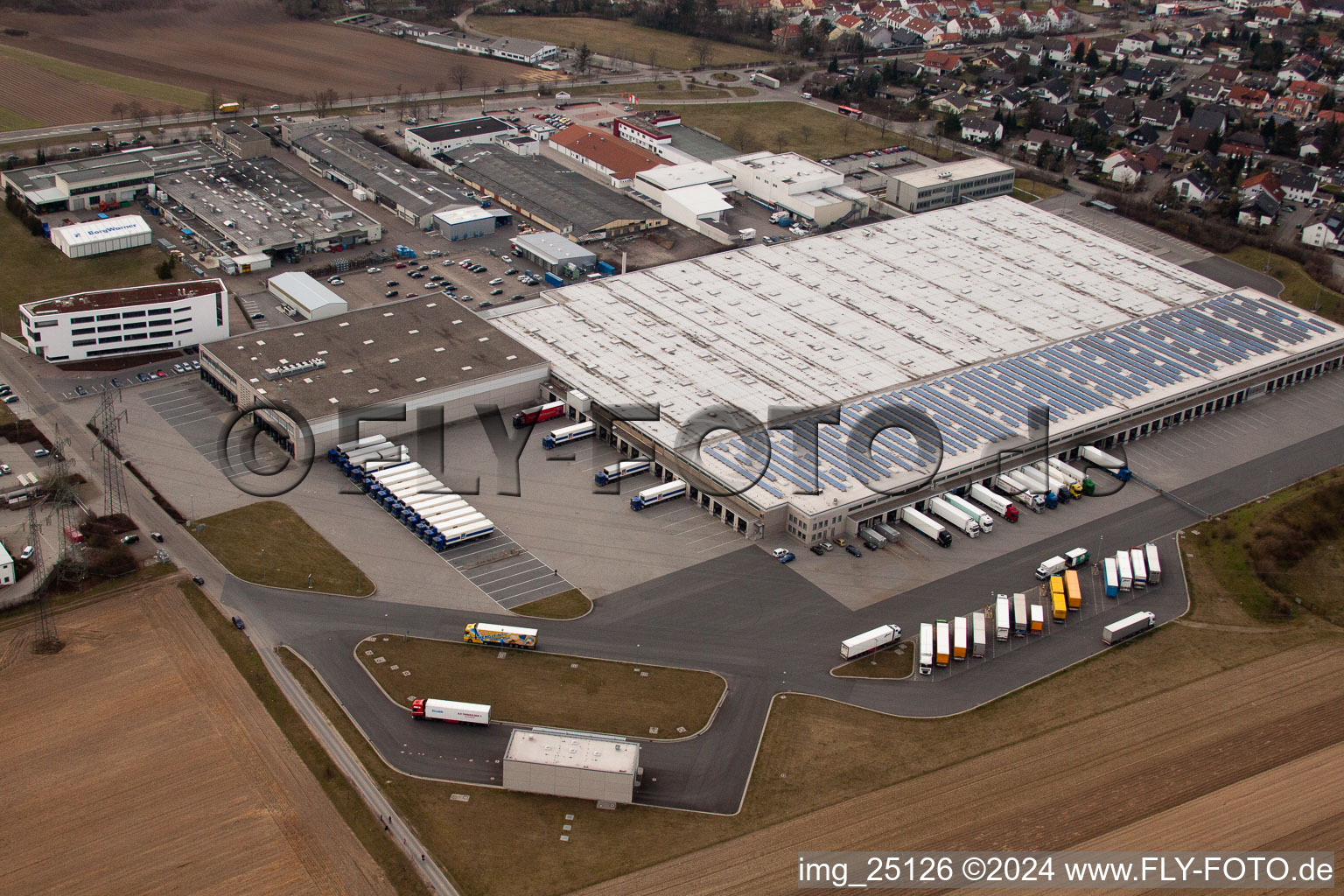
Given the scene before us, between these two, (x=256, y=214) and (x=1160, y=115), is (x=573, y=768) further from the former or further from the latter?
(x=1160, y=115)

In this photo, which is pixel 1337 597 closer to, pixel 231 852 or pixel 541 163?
pixel 231 852

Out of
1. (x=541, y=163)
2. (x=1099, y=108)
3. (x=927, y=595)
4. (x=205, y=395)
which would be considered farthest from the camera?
(x=1099, y=108)

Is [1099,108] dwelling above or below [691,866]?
above

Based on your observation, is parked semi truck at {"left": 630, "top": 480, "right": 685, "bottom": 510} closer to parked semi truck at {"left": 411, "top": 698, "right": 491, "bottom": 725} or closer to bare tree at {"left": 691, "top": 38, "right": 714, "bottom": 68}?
parked semi truck at {"left": 411, "top": 698, "right": 491, "bottom": 725}

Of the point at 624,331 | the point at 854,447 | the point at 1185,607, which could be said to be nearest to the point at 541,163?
the point at 624,331

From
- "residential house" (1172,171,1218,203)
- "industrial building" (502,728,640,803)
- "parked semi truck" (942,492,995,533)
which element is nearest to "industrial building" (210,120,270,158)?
"parked semi truck" (942,492,995,533)

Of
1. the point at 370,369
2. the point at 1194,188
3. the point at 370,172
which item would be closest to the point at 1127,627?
the point at 370,369
